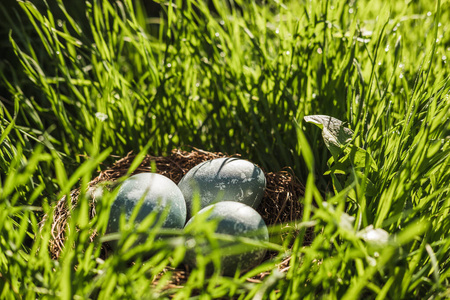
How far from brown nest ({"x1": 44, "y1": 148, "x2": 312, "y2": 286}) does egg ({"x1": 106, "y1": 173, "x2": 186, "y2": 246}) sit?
6 cm

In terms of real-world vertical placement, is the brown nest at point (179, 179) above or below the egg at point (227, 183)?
below

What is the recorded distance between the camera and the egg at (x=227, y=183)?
3.10ft

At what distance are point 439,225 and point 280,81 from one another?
557 mm

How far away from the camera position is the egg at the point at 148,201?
0.86 meters

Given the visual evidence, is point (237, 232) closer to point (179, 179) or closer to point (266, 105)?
point (179, 179)

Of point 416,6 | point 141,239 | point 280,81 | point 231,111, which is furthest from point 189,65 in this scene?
point 416,6

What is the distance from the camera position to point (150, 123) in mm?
1335

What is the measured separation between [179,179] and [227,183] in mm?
217

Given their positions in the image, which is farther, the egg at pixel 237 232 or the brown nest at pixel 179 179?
the brown nest at pixel 179 179

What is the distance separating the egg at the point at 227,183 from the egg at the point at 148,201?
0.21ft

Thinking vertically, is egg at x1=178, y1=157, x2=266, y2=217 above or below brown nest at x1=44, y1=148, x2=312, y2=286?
above

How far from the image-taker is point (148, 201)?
0.87m

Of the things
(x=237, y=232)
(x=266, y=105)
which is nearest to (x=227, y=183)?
(x=237, y=232)

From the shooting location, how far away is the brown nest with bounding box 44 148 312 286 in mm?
918
